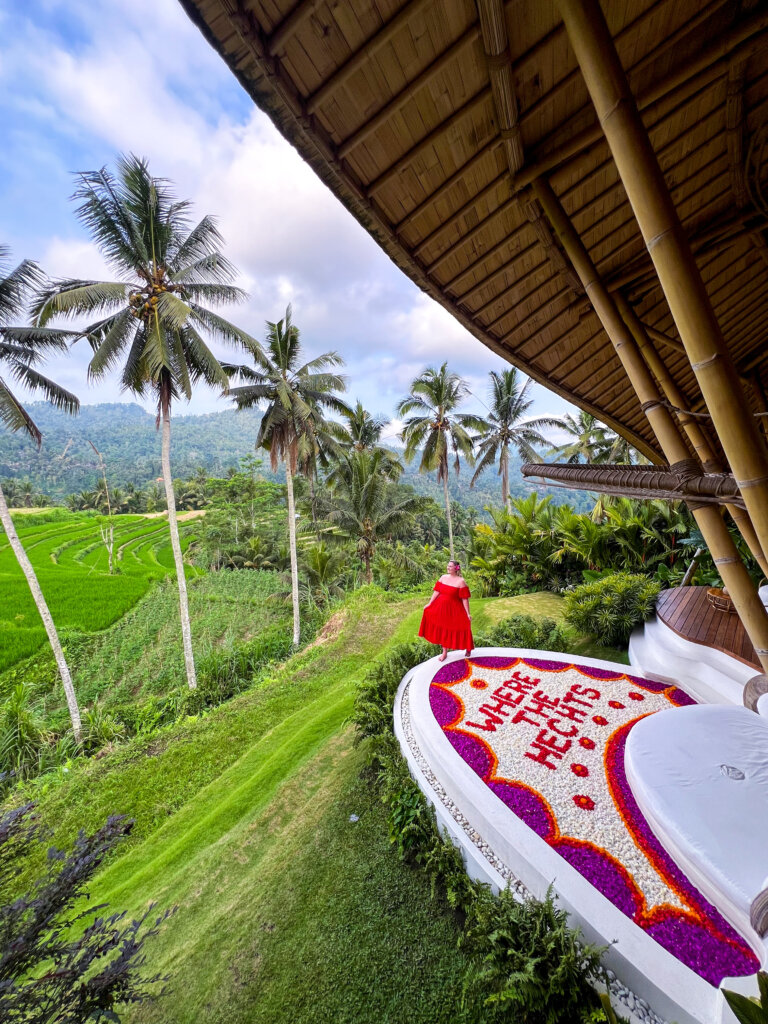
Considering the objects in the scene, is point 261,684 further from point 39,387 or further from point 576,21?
point 576,21

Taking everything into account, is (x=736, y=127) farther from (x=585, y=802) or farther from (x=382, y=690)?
(x=382, y=690)

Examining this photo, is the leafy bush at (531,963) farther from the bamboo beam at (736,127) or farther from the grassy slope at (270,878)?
the bamboo beam at (736,127)

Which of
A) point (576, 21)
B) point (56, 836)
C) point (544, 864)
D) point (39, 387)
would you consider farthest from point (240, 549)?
point (576, 21)

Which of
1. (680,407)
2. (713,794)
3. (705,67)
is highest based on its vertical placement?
(705,67)

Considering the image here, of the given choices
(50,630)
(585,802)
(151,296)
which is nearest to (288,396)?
(151,296)

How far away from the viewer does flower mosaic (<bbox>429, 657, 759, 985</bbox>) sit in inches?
93.1

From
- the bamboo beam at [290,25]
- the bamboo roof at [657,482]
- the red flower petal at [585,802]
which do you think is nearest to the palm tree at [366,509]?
the red flower petal at [585,802]

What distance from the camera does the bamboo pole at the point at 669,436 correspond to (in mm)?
1720

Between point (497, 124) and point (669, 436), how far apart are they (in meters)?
1.57

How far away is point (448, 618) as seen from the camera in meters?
5.46

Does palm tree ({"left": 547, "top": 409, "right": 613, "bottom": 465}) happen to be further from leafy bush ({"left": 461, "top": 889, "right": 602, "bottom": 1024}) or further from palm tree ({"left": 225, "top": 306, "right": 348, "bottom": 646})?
leafy bush ({"left": 461, "top": 889, "right": 602, "bottom": 1024})

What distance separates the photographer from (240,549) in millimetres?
22766

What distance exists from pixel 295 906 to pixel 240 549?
68.7 ft

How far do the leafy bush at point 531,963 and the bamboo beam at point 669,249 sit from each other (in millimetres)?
2539
